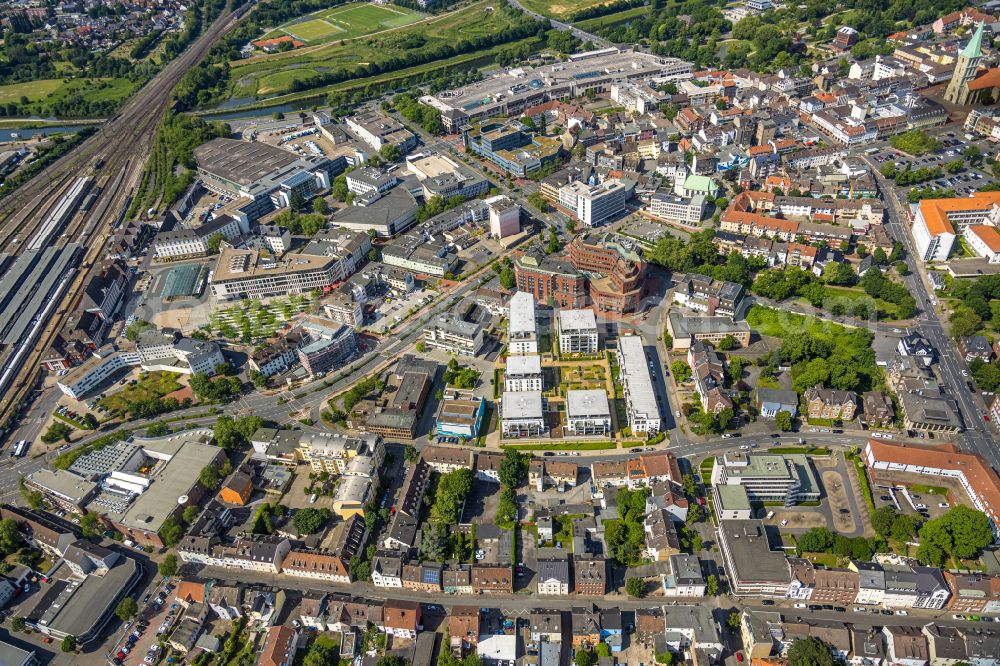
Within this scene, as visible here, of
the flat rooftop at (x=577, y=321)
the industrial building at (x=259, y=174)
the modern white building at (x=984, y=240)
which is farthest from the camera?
the industrial building at (x=259, y=174)

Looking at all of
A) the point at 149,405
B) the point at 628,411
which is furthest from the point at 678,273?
the point at 149,405

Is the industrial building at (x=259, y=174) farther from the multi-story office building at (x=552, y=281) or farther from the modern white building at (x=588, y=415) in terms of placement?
the modern white building at (x=588, y=415)

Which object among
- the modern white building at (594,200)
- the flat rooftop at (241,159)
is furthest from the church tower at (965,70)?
the flat rooftop at (241,159)

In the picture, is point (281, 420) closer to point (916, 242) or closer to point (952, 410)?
point (952, 410)

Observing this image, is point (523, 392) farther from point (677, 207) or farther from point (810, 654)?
point (677, 207)

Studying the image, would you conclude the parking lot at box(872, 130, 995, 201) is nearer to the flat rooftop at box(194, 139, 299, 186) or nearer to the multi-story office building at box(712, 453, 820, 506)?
the multi-story office building at box(712, 453, 820, 506)

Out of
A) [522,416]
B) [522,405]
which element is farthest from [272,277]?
[522,416]
